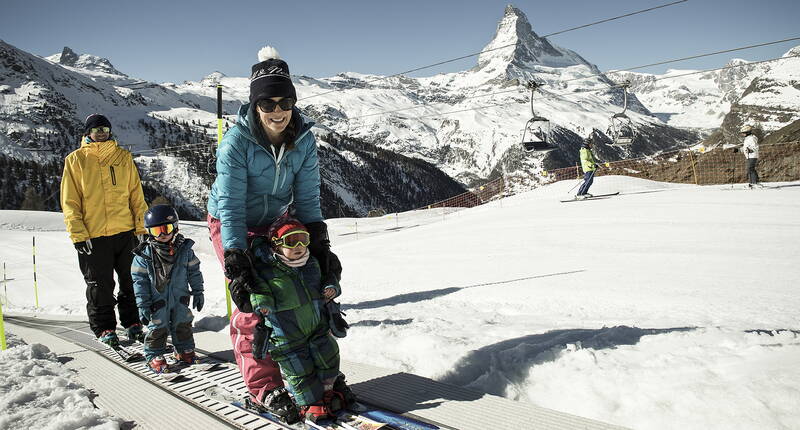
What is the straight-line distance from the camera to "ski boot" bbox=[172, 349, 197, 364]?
153 inches

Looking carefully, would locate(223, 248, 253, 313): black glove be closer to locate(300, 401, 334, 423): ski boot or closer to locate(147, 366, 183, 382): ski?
locate(300, 401, 334, 423): ski boot

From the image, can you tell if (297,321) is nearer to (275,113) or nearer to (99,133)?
(275,113)

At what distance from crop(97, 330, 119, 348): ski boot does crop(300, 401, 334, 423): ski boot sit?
9.47ft

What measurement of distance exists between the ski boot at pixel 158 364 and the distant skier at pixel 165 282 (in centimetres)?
17

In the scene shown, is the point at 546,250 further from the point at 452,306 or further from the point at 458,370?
the point at 458,370

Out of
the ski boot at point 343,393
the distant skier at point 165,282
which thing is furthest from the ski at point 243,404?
the distant skier at point 165,282

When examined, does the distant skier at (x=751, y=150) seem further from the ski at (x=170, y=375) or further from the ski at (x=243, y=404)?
the ski at (x=170, y=375)

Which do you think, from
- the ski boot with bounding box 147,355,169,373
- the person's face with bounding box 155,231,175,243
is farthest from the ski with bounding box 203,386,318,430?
the person's face with bounding box 155,231,175,243

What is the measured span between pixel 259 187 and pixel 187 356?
6.45 feet

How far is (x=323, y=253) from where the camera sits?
302 cm

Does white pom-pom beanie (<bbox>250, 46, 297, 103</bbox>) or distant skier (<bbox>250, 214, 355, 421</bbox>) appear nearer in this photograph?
distant skier (<bbox>250, 214, 355, 421</bbox>)

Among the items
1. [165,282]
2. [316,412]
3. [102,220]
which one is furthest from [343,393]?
[102,220]

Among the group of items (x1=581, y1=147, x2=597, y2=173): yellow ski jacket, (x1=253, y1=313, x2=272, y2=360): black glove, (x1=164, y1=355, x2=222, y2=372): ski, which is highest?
(x1=581, y1=147, x2=597, y2=173): yellow ski jacket

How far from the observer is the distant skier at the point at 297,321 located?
8.43 ft
